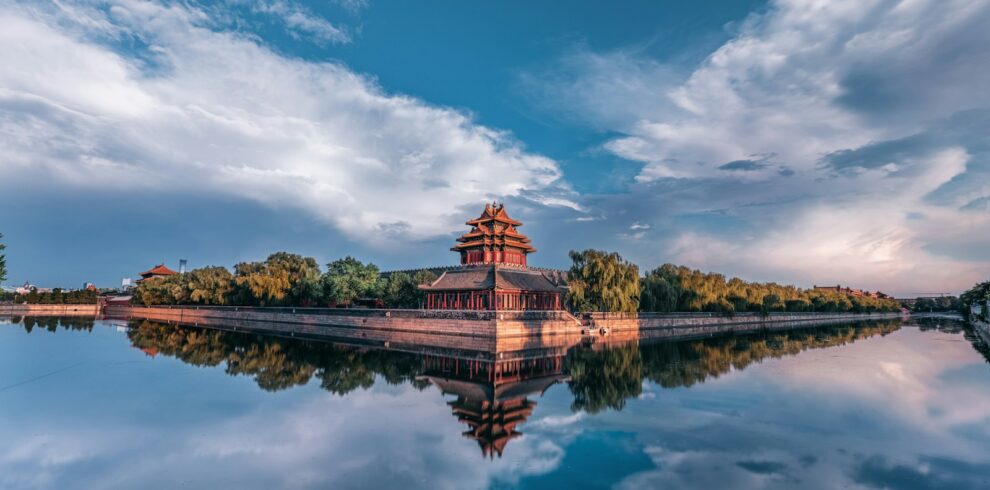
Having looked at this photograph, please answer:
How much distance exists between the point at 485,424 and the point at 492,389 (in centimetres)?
480

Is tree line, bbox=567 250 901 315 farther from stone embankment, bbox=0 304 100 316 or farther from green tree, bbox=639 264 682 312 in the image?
stone embankment, bbox=0 304 100 316

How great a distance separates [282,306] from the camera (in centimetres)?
5503

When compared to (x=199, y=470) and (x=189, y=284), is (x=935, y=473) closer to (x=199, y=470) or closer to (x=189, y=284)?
(x=199, y=470)

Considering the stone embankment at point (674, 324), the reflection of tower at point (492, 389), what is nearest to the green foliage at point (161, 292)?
the stone embankment at point (674, 324)

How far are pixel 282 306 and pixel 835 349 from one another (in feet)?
167

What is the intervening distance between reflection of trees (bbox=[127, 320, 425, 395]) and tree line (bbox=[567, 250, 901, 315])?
2150cm

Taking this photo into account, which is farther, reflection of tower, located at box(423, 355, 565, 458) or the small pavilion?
the small pavilion

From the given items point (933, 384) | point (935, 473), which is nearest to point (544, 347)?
point (933, 384)

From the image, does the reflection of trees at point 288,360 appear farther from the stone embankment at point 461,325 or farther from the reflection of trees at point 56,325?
the reflection of trees at point 56,325

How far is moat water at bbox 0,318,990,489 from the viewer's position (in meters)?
10.3

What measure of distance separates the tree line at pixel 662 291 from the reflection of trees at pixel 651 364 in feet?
26.5

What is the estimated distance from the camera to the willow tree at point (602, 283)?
44500 millimetres

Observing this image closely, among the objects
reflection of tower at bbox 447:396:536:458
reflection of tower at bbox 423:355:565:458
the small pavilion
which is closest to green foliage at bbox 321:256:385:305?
the small pavilion

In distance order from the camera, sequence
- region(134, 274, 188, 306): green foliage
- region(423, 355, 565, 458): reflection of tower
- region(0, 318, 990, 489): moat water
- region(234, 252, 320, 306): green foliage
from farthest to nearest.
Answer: region(134, 274, 188, 306): green foliage < region(234, 252, 320, 306): green foliage < region(423, 355, 565, 458): reflection of tower < region(0, 318, 990, 489): moat water
